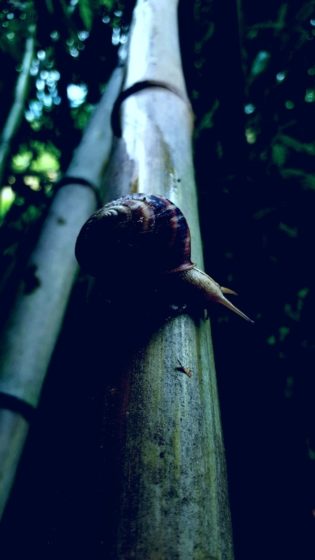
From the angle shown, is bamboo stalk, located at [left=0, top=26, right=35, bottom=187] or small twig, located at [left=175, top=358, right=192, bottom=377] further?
bamboo stalk, located at [left=0, top=26, right=35, bottom=187]

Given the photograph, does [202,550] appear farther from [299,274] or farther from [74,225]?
[299,274]

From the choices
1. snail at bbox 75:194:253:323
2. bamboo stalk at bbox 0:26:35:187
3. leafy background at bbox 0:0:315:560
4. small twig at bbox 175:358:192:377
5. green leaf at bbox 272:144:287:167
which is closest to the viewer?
small twig at bbox 175:358:192:377

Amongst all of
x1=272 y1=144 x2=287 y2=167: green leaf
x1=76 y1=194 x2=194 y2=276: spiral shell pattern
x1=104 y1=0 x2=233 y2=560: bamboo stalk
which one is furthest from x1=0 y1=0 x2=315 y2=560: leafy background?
x1=104 y1=0 x2=233 y2=560: bamboo stalk

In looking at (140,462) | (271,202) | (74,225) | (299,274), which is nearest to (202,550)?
(140,462)

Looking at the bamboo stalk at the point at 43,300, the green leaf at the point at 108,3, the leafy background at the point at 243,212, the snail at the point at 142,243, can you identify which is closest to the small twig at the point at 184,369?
the snail at the point at 142,243

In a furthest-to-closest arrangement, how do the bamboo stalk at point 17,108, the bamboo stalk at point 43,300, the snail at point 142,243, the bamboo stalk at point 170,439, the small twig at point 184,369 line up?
1. the bamboo stalk at point 17,108
2. the bamboo stalk at point 43,300
3. the snail at point 142,243
4. the small twig at point 184,369
5. the bamboo stalk at point 170,439

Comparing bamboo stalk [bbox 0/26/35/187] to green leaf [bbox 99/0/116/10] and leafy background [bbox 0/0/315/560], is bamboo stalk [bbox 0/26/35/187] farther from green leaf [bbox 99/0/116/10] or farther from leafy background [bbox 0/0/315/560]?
green leaf [bbox 99/0/116/10]

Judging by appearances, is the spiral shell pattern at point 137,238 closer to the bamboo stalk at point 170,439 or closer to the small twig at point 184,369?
the bamboo stalk at point 170,439

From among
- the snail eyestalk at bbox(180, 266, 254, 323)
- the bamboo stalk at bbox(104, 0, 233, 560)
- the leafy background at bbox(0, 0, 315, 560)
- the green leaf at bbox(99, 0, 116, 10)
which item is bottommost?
the bamboo stalk at bbox(104, 0, 233, 560)
